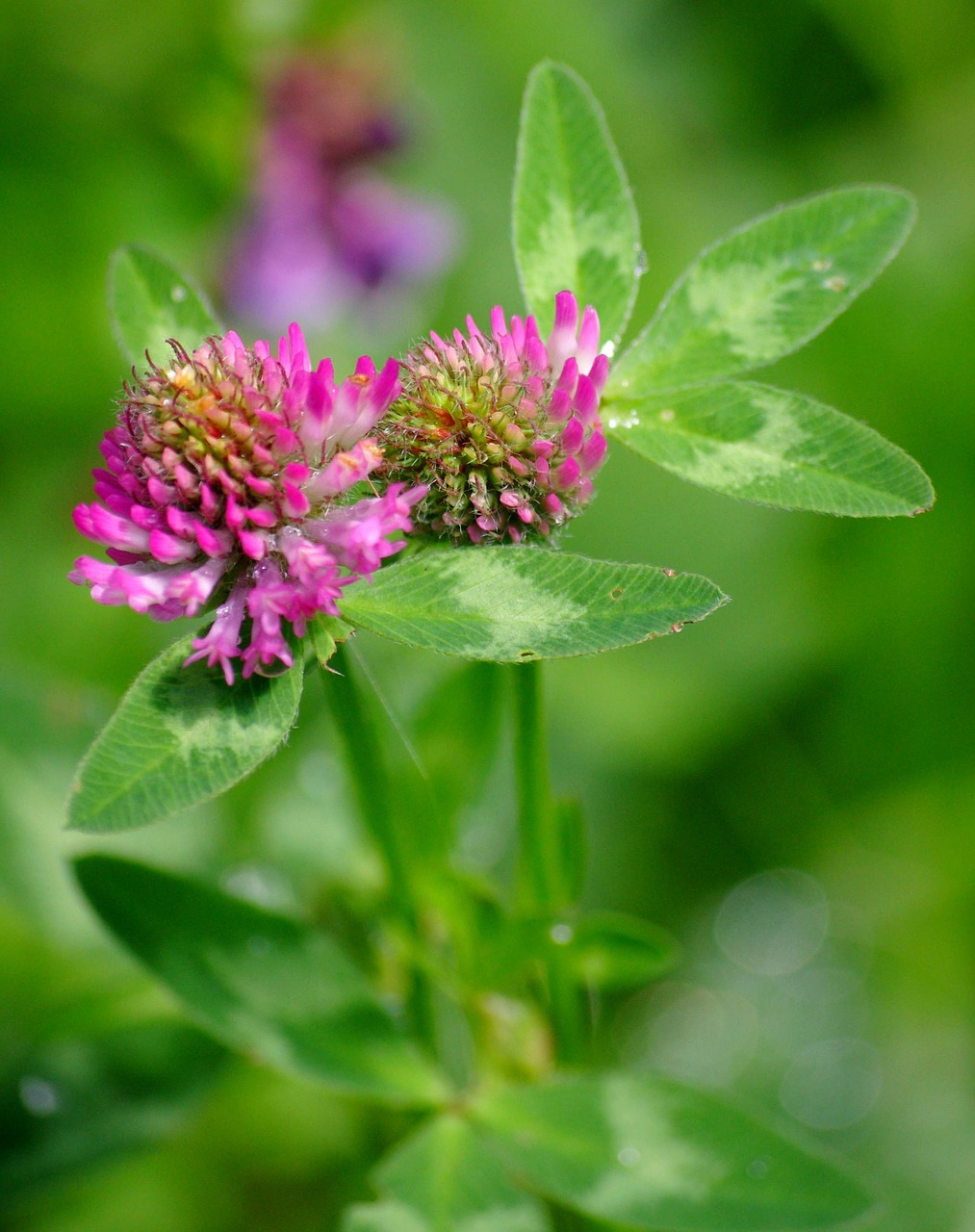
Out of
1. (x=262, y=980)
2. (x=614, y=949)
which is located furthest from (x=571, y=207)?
(x=262, y=980)

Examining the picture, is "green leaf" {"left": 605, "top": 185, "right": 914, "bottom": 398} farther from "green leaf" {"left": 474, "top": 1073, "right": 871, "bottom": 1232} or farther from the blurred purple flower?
the blurred purple flower

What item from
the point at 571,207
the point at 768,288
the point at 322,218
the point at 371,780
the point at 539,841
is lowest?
the point at 539,841

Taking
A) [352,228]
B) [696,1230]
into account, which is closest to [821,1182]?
[696,1230]

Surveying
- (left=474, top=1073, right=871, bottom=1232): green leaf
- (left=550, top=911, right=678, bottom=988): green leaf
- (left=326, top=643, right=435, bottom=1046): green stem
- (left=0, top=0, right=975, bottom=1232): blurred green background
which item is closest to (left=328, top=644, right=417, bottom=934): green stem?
(left=326, top=643, right=435, bottom=1046): green stem

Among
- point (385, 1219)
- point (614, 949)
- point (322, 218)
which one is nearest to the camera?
point (385, 1219)

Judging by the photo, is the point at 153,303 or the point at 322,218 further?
the point at 322,218

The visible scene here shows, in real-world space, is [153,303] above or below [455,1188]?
above

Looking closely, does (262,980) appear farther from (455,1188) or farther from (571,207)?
(571,207)
